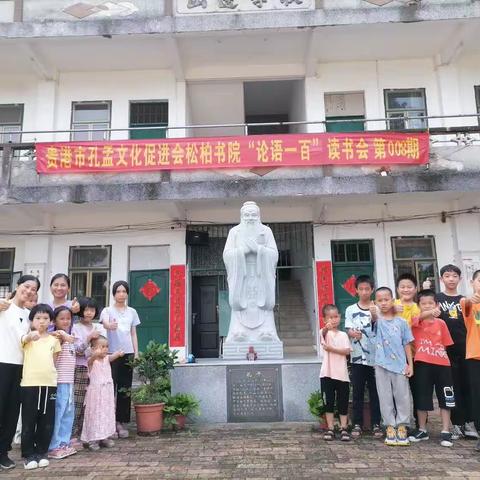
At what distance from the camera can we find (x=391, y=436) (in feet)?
14.1

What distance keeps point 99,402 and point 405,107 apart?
8766 millimetres

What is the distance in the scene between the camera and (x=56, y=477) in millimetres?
3684

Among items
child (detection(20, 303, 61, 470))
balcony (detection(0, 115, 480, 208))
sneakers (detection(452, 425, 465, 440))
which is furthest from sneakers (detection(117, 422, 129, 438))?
balcony (detection(0, 115, 480, 208))

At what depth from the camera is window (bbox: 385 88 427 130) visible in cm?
1005

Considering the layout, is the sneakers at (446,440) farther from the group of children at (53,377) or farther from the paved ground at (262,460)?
the group of children at (53,377)

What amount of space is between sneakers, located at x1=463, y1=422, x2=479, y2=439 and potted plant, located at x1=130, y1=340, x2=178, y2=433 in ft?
9.96

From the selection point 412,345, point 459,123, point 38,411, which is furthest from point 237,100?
point 38,411

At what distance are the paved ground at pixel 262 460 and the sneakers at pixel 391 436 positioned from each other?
7 centimetres

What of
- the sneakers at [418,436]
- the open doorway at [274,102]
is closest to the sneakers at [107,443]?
the sneakers at [418,436]

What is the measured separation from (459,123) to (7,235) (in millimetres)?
9810

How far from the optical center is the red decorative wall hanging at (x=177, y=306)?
9.48 metres

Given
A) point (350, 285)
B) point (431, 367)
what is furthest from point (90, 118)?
point (431, 367)

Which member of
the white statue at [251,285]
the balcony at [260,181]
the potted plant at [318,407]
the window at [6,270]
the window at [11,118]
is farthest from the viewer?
the window at [11,118]

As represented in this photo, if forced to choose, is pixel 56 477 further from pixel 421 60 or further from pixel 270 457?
pixel 421 60
